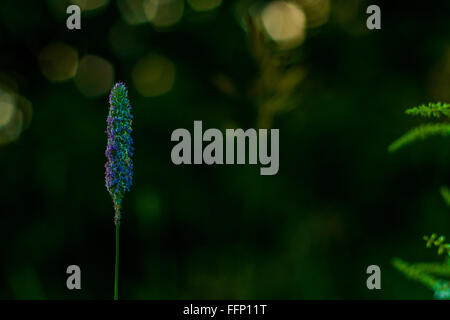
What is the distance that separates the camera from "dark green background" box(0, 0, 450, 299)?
4070mm

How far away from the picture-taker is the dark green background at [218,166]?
4070mm

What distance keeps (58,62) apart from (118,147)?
3.61 m

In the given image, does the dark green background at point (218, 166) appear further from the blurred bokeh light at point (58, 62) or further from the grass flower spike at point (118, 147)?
the grass flower spike at point (118, 147)

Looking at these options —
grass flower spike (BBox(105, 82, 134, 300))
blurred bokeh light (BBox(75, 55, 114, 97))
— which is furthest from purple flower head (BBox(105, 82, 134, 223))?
blurred bokeh light (BBox(75, 55, 114, 97))

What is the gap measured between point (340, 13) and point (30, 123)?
2.60 m

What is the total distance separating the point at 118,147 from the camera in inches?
62.2

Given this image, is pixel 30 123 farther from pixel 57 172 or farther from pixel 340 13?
pixel 340 13

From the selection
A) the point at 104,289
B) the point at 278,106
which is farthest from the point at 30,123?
the point at 278,106

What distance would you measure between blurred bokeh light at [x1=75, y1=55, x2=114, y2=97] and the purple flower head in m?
3.20

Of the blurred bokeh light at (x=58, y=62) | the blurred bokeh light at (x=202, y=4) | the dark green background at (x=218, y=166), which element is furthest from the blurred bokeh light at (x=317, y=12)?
the blurred bokeh light at (x=58, y=62)

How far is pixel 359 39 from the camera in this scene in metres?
5.26

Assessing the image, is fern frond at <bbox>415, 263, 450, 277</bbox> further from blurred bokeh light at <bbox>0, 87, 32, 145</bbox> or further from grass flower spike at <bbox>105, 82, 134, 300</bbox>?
blurred bokeh light at <bbox>0, 87, 32, 145</bbox>

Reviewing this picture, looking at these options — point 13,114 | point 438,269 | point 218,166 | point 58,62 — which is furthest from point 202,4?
point 438,269
